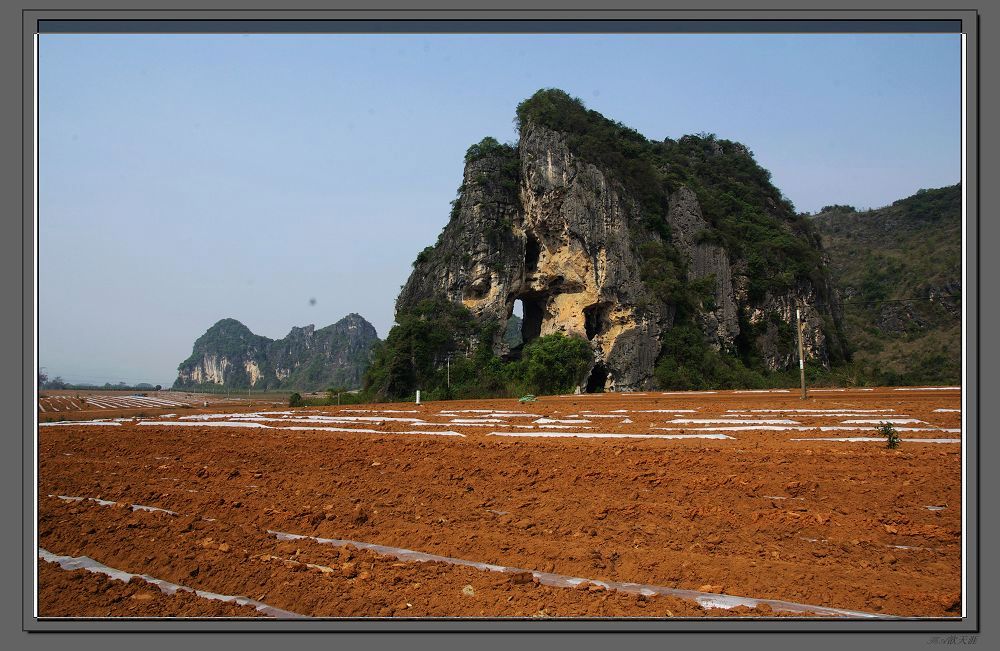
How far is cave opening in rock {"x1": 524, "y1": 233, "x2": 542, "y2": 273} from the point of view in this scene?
1630 inches

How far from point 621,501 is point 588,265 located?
32.6 meters

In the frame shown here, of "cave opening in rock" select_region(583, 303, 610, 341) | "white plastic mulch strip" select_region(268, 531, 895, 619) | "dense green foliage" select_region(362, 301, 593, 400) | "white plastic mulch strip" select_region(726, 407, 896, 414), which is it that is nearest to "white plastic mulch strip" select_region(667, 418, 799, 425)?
"white plastic mulch strip" select_region(726, 407, 896, 414)

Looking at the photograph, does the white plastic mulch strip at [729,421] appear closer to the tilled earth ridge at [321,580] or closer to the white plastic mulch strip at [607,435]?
the white plastic mulch strip at [607,435]

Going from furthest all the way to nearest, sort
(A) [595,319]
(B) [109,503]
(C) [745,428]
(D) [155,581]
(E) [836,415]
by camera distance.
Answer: (A) [595,319]
(E) [836,415]
(C) [745,428]
(B) [109,503]
(D) [155,581]

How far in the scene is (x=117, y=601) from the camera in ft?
12.4

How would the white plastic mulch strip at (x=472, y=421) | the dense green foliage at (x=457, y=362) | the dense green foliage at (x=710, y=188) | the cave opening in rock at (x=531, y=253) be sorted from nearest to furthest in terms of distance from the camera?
the white plastic mulch strip at (x=472, y=421)
the dense green foliage at (x=457, y=362)
the dense green foliage at (x=710, y=188)
the cave opening in rock at (x=531, y=253)

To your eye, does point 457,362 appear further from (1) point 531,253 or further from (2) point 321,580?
(2) point 321,580

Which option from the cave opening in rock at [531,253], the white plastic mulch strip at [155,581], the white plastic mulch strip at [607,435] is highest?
the cave opening in rock at [531,253]

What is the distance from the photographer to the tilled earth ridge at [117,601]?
3600 millimetres

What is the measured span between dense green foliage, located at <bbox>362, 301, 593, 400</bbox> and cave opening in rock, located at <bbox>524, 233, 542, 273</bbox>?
17.2 ft

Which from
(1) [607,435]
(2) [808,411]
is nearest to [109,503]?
(1) [607,435]

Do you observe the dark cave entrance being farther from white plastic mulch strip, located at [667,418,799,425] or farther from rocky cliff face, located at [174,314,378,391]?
rocky cliff face, located at [174,314,378,391]

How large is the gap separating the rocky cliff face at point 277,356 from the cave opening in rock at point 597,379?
2131 inches

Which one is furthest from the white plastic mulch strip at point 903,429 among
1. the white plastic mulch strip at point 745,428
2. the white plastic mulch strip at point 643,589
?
the white plastic mulch strip at point 643,589
